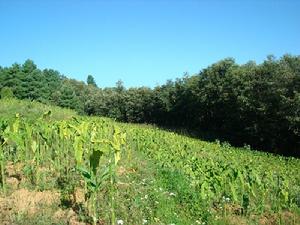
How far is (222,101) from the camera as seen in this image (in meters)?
38.2

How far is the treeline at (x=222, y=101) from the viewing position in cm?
2984

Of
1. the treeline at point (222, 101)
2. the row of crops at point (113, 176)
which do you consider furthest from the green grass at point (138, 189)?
the treeline at point (222, 101)

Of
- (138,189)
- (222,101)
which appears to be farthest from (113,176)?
(222,101)

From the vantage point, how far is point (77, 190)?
914 centimetres

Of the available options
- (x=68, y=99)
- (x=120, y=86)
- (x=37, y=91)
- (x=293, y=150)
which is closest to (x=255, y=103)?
(x=293, y=150)

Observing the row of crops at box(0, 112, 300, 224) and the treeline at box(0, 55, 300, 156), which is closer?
the row of crops at box(0, 112, 300, 224)

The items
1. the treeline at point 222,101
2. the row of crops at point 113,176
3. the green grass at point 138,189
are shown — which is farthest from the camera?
the treeline at point 222,101

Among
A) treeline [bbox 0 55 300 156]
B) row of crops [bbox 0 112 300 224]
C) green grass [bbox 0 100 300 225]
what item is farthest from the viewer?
treeline [bbox 0 55 300 156]

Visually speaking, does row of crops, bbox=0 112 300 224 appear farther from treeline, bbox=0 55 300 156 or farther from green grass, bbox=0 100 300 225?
treeline, bbox=0 55 300 156

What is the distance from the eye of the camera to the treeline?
29.8m

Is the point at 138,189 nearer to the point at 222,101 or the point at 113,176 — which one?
the point at 113,176

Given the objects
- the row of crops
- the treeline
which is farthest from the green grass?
the treeline

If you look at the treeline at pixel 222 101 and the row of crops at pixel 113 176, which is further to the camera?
the treeline at pixel 222 101

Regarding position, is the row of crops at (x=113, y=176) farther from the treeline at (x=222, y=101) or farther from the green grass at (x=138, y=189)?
the treeline at (x=222, y=101)
